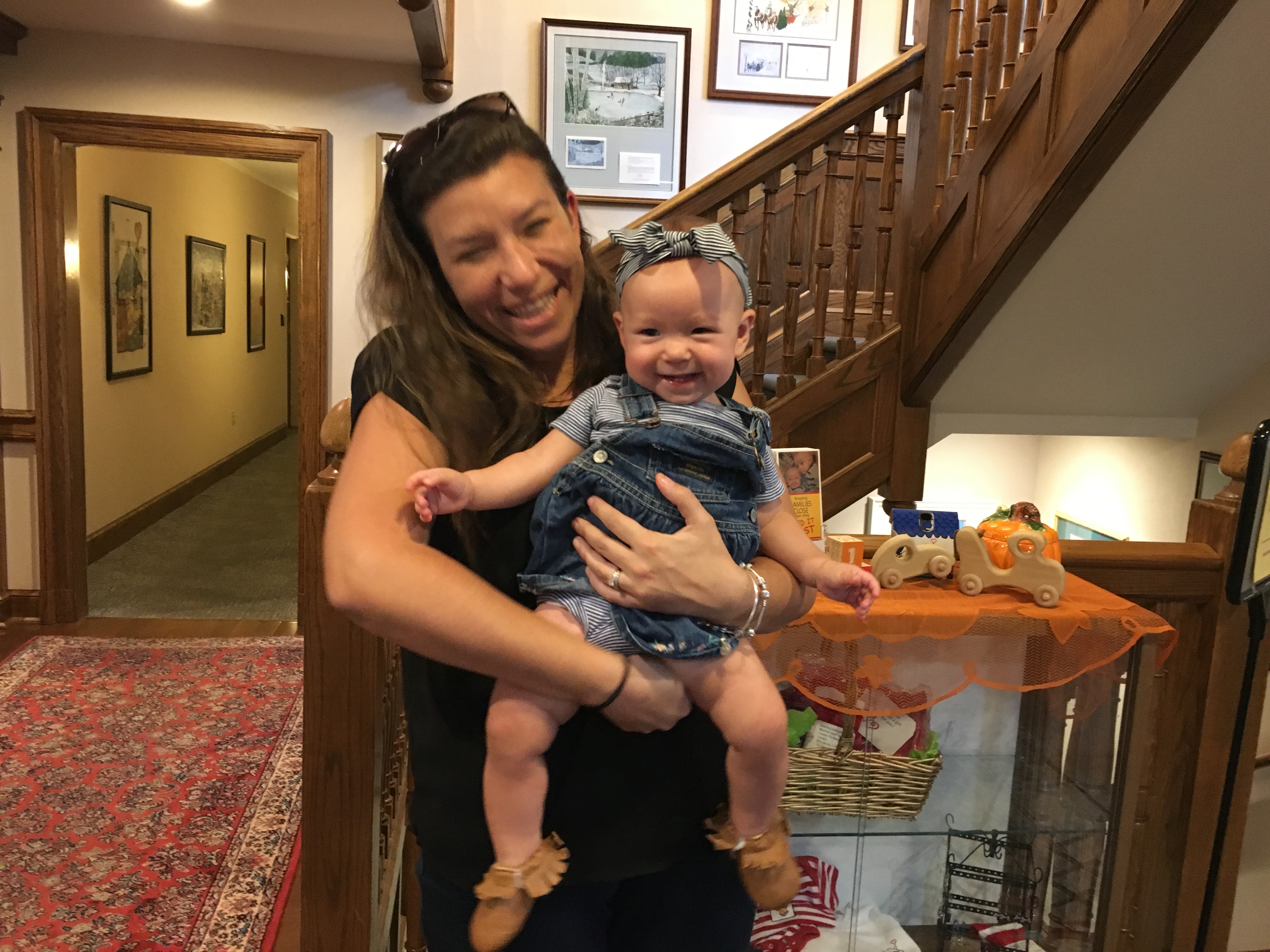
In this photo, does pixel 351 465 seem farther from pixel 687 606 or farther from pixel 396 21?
pixel 396 21

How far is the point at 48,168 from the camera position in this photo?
3553 millimetres

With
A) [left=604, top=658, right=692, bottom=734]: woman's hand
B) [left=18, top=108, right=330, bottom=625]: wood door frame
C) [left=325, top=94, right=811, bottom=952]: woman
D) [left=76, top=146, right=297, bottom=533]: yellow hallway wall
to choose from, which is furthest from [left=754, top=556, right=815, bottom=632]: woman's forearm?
[left=76, top=146, right=297, bottom=533]: yellow hallway wall

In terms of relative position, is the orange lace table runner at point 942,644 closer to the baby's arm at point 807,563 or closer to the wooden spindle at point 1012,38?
the baby's arm at point 807,563

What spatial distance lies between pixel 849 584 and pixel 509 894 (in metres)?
0.50

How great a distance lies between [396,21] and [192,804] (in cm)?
266

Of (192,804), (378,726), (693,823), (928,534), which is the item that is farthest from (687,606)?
(192,804)

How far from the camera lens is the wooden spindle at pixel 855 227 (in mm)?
2484

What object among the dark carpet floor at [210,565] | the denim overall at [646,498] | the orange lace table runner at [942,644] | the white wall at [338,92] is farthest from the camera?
the dark carpet floor at [210,565]

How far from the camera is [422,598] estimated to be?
0.81 m

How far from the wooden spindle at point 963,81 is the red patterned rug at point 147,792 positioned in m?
2.49

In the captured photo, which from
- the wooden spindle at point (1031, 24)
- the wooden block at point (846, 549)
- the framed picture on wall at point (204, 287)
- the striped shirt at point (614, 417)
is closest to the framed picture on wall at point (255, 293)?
the framed picture on wall at point (204, 287)

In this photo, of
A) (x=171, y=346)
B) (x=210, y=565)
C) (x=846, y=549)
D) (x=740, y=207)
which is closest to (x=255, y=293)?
(x=171, y=346)

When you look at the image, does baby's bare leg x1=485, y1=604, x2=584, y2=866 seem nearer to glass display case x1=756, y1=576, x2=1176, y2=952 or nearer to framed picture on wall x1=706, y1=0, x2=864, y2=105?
glass display case x1=756, y1=576, x2=1176, y2=952

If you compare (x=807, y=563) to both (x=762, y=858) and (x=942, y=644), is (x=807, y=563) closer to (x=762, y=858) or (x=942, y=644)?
(x=762, y=858)
